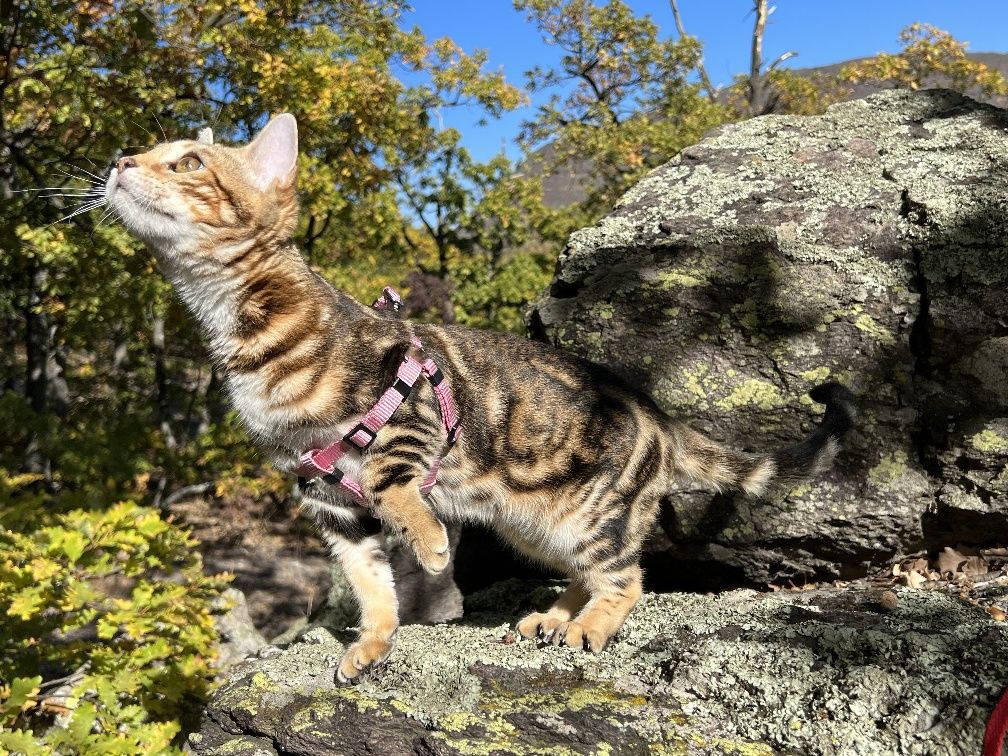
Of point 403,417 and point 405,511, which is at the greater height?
point 403,417

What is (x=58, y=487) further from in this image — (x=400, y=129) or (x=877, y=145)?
(x=877, y=145)

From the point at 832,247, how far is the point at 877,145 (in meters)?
0.99

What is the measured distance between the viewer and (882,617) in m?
2.65

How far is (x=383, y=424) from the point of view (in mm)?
2695

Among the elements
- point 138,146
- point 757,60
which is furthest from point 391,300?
point 757,60

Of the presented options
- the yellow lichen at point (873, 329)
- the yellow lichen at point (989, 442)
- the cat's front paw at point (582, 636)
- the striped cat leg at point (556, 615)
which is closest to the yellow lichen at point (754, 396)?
the yellow lichen at point (873, 329)

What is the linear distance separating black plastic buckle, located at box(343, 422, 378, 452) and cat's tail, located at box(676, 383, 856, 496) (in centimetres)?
137

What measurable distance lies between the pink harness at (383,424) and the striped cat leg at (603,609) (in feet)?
2.50

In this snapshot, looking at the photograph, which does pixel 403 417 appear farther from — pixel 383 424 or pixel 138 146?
pixel 138 146

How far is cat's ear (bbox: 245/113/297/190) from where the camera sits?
2.91m

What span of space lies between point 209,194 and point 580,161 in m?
10.8

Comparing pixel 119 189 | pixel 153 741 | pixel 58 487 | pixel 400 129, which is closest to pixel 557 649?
pixel 153 741

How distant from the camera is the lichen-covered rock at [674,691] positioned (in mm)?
2197

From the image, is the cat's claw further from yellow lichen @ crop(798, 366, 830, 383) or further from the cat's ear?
yellow lichen @ crop(798, 366, 830, 383)
